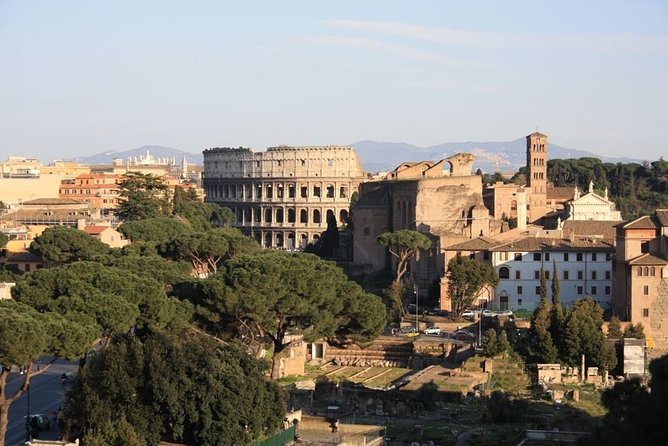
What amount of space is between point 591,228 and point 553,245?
7358 millimetres

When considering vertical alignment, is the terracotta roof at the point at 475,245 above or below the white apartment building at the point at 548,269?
above

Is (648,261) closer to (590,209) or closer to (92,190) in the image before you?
(590,209)

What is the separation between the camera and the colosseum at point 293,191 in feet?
383

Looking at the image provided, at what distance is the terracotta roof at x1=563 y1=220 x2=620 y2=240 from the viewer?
218 ft

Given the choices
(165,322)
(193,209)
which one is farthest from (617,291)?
(193,209)

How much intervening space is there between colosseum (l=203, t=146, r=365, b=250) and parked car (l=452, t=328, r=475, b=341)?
59.0 metres

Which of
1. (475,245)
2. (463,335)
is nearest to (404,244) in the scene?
(475,245)

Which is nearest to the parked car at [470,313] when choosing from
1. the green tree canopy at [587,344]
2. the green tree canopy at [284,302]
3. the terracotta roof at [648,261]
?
the terracotta roof at [648,261]

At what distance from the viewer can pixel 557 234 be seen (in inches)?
2576

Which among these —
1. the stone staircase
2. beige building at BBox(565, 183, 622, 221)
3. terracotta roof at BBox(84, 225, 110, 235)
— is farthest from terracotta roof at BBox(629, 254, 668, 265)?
terracotta roof at BBox(84, 225, 110, 235)

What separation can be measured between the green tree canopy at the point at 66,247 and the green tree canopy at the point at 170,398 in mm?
29385

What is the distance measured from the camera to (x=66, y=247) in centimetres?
6206

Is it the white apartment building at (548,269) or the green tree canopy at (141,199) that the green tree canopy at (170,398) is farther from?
the green tree canopy at (141,199)

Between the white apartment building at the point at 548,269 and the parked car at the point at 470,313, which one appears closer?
the parked car at the point at 470,313
